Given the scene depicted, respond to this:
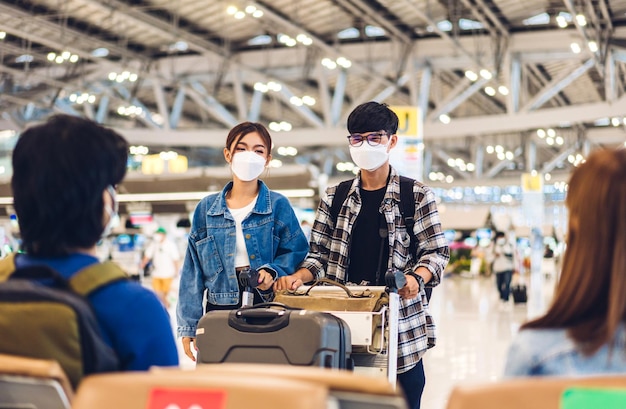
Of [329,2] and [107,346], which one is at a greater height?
[329,2]

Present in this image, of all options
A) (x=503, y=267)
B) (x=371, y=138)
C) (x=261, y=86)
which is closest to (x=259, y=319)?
(x=371, y=138)

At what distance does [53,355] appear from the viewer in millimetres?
1830

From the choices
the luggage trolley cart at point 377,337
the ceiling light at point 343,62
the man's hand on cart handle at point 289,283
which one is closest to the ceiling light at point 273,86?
the ceiling light at point 343,62

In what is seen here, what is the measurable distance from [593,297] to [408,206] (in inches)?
78.9

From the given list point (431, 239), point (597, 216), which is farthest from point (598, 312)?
point (431, 239)

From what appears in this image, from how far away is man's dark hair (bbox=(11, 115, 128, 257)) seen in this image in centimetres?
194

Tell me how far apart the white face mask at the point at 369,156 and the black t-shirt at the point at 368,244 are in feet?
0.45

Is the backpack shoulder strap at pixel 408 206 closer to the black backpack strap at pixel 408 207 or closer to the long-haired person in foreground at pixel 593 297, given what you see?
the black backpack strap at pixel 408 207

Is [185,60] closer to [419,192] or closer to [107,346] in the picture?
[419,192]

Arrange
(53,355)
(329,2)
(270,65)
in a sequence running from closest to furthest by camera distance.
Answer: (53,355) < (329,2) < (270,65)

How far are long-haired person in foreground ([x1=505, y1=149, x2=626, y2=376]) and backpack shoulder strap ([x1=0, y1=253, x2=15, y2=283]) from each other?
3.72 feet

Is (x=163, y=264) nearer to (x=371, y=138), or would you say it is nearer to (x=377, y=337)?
(x=371, y=138)

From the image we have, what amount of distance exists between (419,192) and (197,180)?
2040 cm

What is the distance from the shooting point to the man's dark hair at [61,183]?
194cm
